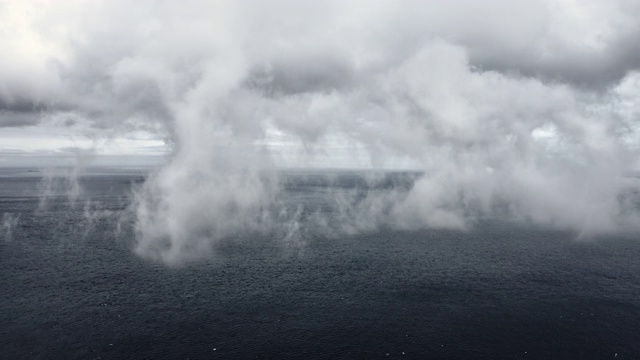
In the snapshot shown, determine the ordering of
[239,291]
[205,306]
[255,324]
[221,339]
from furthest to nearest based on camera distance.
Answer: [239,291] → [205,306] → [255,324] → [221,339]

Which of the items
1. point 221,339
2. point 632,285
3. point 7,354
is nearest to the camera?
point 7,354

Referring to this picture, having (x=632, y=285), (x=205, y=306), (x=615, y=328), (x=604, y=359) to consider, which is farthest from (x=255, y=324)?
(x=632, y=285)

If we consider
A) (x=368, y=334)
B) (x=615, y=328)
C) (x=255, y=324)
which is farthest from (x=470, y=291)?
(x=255, y=324)

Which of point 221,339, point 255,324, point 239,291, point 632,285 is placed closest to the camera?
point 221,339

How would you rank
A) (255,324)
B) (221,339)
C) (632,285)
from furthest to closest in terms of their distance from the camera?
1. (632,285)
2. (255,324)
3. (221,339)

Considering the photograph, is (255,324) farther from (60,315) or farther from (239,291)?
(60,315)

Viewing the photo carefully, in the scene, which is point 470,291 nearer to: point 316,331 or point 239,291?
point 316,331

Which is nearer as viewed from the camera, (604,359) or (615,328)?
(604,359)

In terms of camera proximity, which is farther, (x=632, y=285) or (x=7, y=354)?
(x=632, y=285)
